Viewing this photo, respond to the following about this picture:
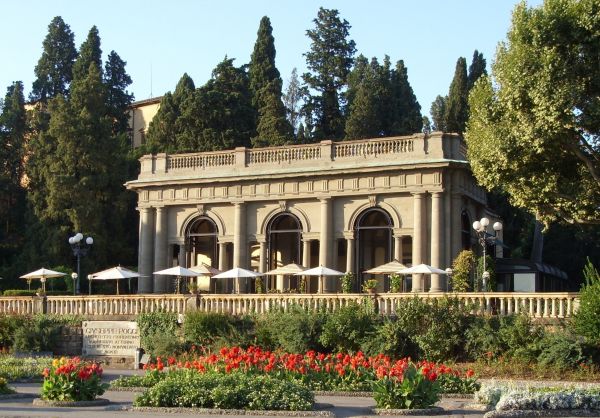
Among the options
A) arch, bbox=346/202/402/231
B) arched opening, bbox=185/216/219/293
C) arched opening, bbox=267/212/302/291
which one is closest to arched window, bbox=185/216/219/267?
arched opening, bbox=185/216/219/293

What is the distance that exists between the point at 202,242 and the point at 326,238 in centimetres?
882

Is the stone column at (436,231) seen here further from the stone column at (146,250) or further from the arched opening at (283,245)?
the stone column at (146,250)

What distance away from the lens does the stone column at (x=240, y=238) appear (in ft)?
162

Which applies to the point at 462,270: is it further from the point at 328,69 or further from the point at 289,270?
the point at 328,69

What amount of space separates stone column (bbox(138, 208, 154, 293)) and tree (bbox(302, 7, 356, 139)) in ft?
74.2

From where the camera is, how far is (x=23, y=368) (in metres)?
29.9

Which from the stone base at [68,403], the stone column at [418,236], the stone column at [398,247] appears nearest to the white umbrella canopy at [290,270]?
the stone column at [398,247]

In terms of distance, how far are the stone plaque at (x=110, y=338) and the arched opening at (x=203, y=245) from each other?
13.5m

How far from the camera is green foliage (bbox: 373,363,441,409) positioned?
62.2 feet

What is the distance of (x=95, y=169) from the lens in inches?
2328

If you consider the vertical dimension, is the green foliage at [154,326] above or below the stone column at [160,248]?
below

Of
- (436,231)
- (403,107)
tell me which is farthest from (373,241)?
(403,107)

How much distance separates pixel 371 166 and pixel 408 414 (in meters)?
28.1

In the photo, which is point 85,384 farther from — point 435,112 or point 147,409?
point 435,112
